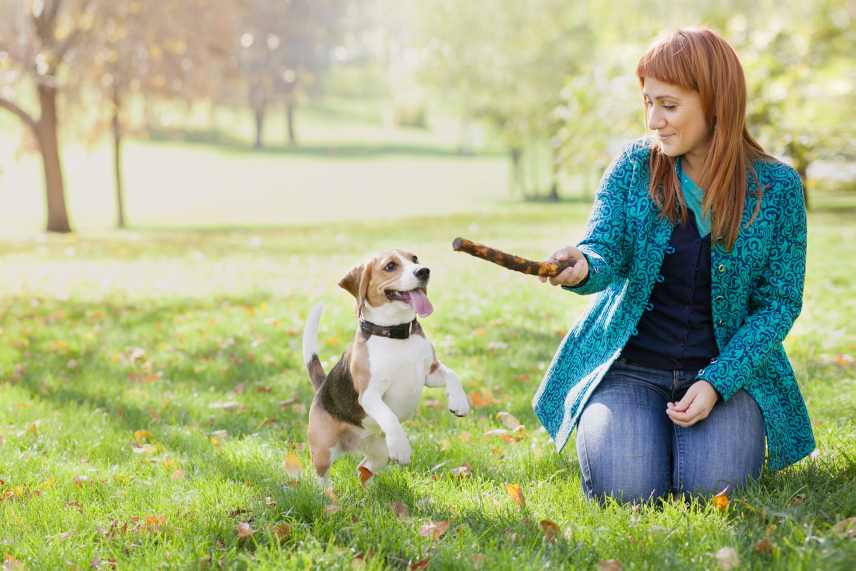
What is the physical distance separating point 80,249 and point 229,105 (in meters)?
31.8

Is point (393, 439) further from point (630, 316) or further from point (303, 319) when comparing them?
point (303, 319)

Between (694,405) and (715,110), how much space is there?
1240 mm

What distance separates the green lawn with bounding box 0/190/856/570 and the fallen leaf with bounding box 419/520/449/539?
0.01 metres

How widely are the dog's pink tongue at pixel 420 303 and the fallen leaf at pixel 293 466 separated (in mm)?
1016

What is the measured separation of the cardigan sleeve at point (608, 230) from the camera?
3.80m

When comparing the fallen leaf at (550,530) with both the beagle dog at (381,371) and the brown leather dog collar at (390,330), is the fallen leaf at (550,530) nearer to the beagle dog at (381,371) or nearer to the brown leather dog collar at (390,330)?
the beagle dog at (381,371)

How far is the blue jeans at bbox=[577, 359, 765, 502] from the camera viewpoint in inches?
143

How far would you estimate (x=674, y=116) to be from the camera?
12.2ft

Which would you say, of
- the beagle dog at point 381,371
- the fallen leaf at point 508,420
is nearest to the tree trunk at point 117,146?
the fallen leaf at point 508,420

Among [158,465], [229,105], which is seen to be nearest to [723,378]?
[158,465]

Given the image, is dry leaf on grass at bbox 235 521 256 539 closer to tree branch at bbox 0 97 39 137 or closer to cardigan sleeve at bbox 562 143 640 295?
cardigan sleeve at bbox 562 143 640 295

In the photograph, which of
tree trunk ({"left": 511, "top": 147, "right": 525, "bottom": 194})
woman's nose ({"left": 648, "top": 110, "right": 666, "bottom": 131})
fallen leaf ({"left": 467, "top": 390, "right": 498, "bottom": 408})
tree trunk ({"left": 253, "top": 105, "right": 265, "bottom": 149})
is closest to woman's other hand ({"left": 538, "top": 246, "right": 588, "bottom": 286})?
woman's nose ({"left": 648, "top": 110, "right": 666, "bottom": 131})

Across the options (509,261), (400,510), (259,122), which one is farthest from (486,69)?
(400,510)

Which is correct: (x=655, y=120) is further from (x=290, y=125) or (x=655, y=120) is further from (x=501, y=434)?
(x=290, y=125)
